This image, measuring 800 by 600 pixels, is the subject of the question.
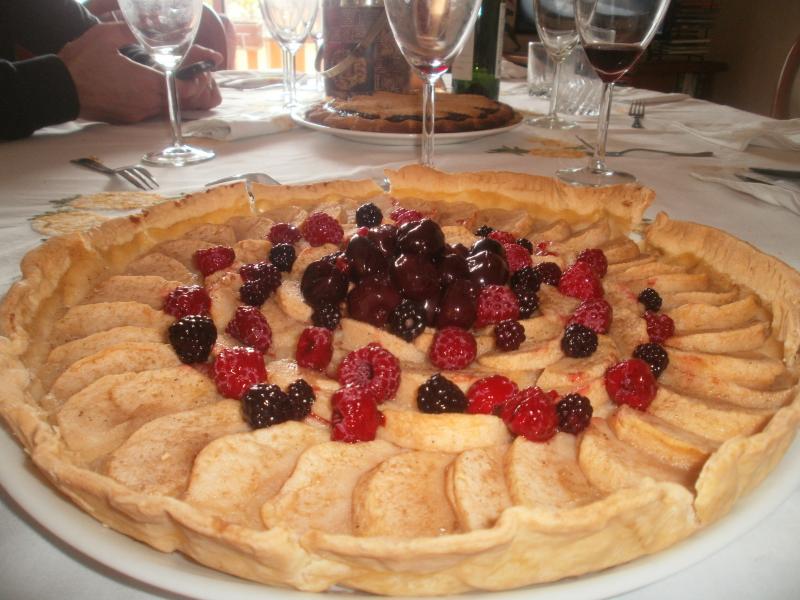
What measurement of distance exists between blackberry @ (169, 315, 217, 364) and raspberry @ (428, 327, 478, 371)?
0.58 metres

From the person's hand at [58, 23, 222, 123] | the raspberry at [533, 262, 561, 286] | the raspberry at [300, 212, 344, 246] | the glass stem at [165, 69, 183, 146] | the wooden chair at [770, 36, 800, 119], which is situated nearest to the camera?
the raspberry at [533, 262, 561, 286]

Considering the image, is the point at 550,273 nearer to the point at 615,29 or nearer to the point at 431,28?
the point at 431,28

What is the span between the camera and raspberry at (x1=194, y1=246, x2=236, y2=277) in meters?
2.14

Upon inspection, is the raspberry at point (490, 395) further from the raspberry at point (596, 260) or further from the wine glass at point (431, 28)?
the wine glass at point (431, 28)

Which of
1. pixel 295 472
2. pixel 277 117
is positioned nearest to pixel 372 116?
pixel 277 117

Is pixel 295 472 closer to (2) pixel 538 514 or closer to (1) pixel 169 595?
(1) pixel 169 595

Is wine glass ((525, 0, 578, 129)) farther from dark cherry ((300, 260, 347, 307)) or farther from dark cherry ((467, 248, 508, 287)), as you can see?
dark cherry ((300, 260, 347, 307))

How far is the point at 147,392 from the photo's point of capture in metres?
1.52

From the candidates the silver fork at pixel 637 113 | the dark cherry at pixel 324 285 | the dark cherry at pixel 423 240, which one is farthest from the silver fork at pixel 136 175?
the silver fork at pixel 637 113

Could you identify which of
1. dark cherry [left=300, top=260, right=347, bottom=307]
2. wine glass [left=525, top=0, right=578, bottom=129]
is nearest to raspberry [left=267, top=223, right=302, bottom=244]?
dark cherry [left=300, top=260, right=347, bottom=307]

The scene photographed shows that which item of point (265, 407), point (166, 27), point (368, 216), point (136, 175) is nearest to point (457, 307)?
point (265, 407)

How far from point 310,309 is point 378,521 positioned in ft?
2.80

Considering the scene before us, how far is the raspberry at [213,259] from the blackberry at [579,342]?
3.82ft

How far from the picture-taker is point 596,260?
211 cm
